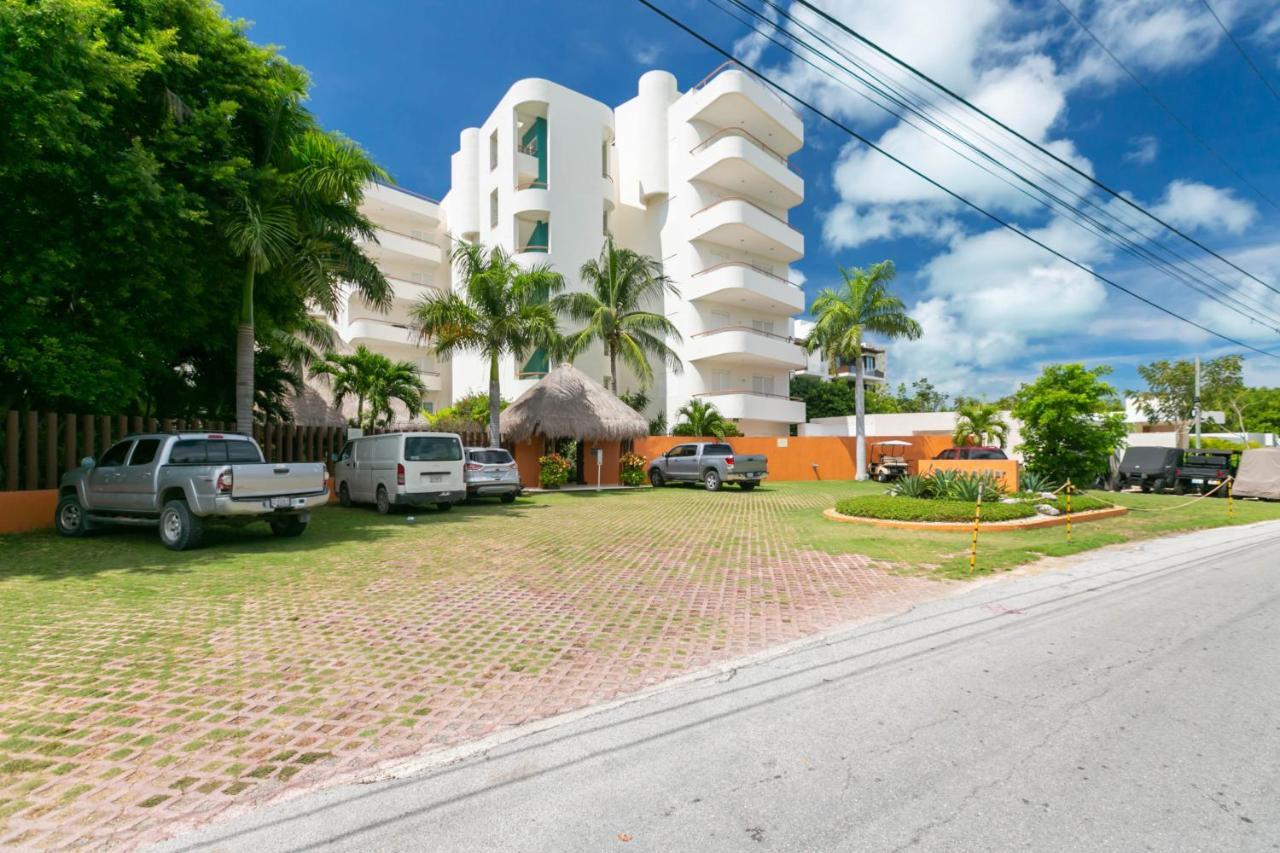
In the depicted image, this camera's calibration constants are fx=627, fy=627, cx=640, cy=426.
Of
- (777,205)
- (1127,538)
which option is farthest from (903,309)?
(1127,538)

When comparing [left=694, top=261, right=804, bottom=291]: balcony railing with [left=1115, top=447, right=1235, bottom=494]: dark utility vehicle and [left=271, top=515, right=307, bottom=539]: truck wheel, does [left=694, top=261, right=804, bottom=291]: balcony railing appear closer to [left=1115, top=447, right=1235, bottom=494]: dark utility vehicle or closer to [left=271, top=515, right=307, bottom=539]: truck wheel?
[left=1115, top=447, right=1235, bottom=494]: dark utility vehicle

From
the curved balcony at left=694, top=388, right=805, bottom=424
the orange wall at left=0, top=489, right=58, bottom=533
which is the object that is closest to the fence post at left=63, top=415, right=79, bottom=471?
the orange wall at left=0, top=489, right=58, bottom=533

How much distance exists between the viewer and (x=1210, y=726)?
3.79 metres

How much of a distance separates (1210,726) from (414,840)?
4554mm

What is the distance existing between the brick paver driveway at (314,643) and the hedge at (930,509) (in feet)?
11.3

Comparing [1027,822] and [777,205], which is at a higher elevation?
[777,205]

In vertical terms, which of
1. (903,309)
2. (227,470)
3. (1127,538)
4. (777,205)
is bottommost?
(1127,538)

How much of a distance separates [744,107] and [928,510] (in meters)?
28.8

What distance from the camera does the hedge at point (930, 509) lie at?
41.5ft

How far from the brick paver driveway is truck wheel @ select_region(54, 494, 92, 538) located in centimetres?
50

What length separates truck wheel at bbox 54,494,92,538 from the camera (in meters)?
10.9

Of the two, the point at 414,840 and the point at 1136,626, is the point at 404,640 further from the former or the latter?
the point at 1136,626

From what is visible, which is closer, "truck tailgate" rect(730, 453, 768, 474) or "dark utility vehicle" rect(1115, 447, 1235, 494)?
"dark utility vehicle" rect(1115, 447, 1235, 494)

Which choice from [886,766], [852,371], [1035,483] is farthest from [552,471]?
[852,371]
